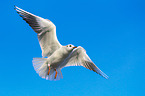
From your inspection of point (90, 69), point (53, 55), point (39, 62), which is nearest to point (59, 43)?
point (53, 55)

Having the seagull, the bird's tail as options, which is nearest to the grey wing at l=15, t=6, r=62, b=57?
the seagull

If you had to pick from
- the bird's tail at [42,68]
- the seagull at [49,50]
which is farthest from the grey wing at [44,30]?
the bird's tail at [42,68]

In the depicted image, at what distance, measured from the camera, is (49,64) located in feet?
19.9

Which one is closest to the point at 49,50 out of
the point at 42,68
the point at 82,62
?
the point at 42,68

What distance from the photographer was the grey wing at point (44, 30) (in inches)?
234

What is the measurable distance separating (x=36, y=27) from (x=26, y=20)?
0.34m

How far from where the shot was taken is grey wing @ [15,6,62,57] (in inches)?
234

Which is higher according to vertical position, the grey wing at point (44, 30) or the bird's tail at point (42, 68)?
the grey wing at point (44, 30)

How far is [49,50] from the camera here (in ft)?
20.6

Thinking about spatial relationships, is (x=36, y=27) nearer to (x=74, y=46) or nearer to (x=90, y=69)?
(x=74, y=46)

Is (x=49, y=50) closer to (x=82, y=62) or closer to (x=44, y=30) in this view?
(x=44, y=30)

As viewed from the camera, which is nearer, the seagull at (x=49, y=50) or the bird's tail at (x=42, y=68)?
the seagull at (x=49, y=50)

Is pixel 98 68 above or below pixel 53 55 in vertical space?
above

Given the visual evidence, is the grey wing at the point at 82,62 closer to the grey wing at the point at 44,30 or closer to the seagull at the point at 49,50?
the seagull at the point at 49,50
